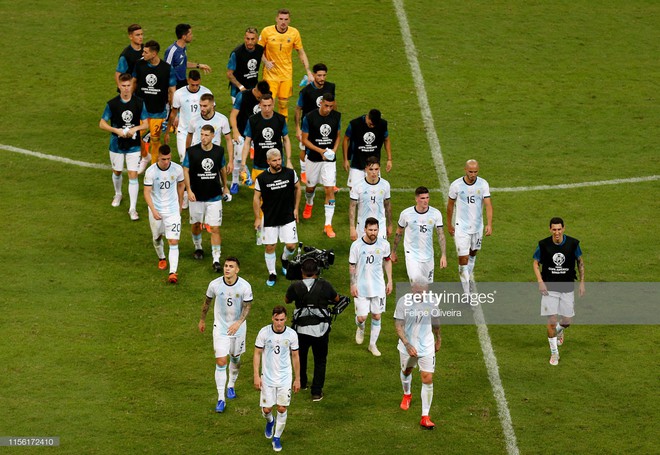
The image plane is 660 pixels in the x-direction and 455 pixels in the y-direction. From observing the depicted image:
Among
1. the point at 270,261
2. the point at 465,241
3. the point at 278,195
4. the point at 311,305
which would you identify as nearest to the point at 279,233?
the point at 270,261

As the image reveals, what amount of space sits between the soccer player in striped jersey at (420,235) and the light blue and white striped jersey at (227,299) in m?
2.86

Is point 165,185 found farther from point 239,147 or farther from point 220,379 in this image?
point 220,379

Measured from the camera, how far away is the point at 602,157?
25562 mm

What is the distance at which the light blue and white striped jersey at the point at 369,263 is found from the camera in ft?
62.0

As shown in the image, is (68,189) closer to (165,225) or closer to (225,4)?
(165,225)

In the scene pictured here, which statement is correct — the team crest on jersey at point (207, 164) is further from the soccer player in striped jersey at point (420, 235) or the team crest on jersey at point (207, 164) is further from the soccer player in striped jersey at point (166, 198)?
the soccer player in striped jersey at point (420, 235)

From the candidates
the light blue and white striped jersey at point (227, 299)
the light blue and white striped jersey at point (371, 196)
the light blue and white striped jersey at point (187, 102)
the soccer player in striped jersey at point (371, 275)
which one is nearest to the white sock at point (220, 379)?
the light blue and white striped jersey at point (227, 299)

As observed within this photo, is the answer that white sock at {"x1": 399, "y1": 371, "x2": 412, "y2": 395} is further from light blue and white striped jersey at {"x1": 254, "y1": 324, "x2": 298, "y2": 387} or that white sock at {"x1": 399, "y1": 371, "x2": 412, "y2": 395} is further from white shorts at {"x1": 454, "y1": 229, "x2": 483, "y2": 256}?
white shorts at {"x1": 454, "y1": 229, "x2": 483, "y2": 256}

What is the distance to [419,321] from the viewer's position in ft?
Result: 57.2

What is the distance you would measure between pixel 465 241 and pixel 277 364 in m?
5.03

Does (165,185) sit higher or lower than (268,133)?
lower

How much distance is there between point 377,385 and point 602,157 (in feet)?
29.5

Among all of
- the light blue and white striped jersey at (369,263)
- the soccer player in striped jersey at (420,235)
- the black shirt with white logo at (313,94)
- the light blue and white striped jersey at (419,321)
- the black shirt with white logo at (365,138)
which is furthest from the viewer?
the black shirt with white logo at (313,94)

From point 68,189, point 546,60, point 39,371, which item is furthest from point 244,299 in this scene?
point 546,60
